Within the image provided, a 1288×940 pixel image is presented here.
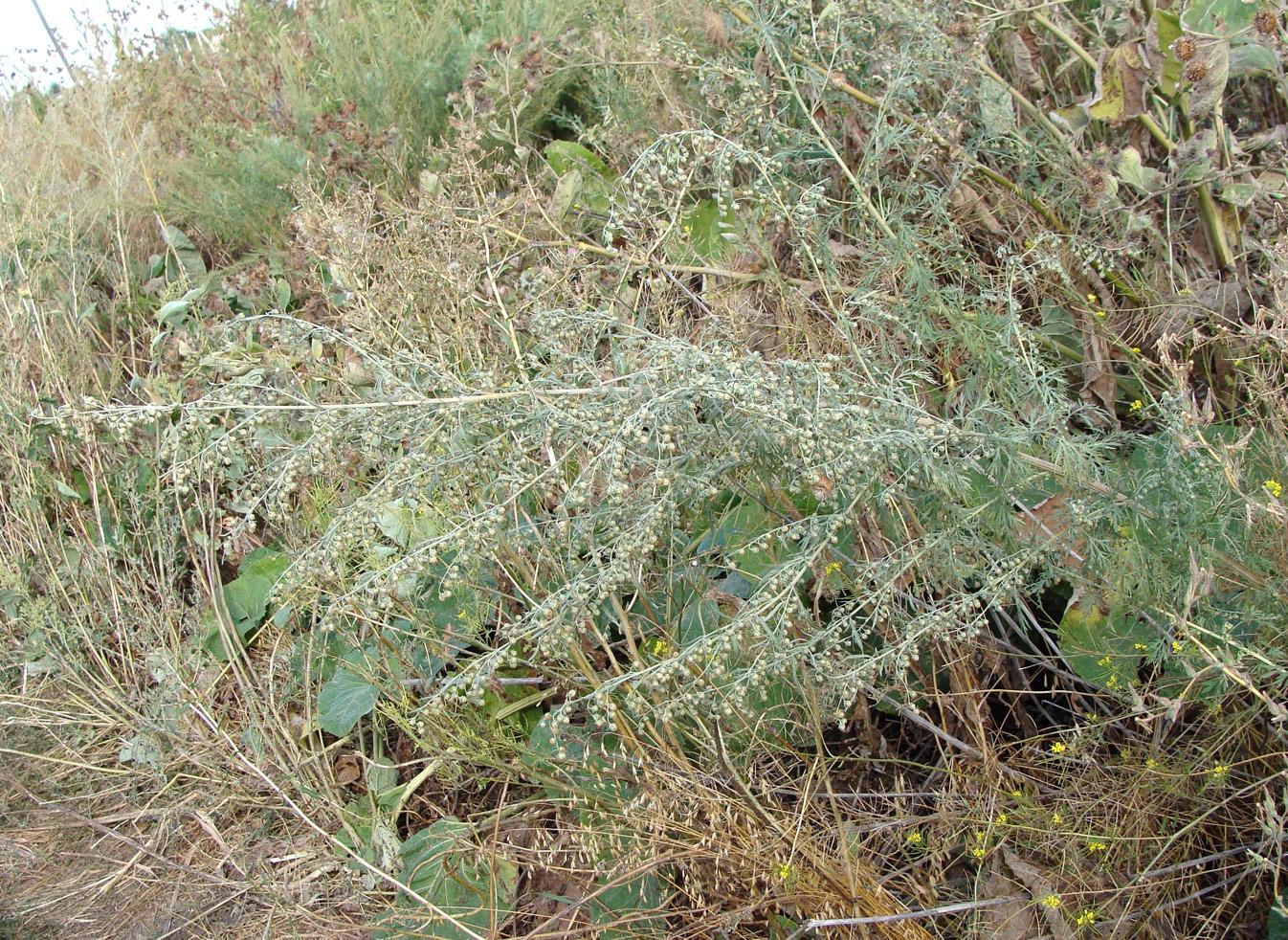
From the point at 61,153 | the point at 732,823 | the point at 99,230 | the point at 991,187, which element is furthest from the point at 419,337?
the point at 61,153

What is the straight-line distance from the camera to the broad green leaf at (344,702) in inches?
105

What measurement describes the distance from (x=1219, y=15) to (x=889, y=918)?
6.27 ft

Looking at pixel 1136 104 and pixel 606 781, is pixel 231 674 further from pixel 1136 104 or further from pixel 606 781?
pixel 1136 104

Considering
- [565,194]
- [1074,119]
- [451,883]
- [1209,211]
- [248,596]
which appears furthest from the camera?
[248,596]

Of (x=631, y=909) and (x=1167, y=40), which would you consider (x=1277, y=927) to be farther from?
(x=1167, y=40)

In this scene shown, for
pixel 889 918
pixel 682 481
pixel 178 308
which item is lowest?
pixel 889 918

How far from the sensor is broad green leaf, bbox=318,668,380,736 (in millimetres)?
2670

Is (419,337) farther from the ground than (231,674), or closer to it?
farther from the ground

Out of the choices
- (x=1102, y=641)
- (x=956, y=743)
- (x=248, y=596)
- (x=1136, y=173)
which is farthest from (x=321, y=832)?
(x=1136, y=173)

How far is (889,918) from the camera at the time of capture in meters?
1.83

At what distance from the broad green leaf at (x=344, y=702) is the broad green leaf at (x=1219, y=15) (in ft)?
7.71

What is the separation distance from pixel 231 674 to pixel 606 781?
55.0 inches

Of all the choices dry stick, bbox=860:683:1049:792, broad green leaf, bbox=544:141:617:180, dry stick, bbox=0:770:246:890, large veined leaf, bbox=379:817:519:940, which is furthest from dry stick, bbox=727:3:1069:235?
dry stick, bbox=0:770:246:890

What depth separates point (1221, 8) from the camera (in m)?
2.26
